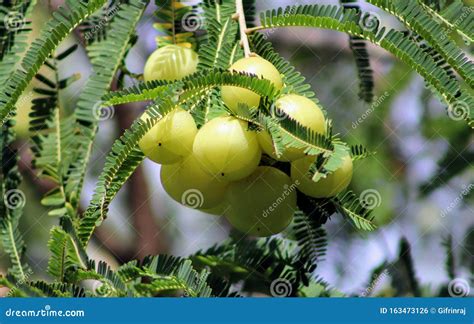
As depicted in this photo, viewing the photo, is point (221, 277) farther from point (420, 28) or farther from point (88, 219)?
point (420, 28)

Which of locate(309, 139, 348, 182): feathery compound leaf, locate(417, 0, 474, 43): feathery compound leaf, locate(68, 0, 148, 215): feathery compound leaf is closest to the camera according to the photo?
locate(309, 139, 348, 182): feathery compound leaf

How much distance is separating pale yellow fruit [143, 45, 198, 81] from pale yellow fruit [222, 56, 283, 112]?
0.12 meters

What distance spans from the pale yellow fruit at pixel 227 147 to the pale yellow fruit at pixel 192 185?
24 millimetres

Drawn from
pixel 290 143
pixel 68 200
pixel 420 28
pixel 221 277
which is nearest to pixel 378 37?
pixel 420 28

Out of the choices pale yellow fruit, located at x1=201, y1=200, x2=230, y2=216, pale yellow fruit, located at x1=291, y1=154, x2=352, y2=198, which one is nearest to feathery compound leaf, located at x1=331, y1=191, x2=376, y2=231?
pale yellow fruit, located at x1=291, y1=154, x2=352, y2=198

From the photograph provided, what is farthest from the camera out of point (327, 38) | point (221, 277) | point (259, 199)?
point (327, 38)

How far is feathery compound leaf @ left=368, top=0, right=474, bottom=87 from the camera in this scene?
0.80 metres

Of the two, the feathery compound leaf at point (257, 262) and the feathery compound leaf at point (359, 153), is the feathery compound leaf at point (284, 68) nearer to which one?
the feathery compound leaf at point (359, 153)

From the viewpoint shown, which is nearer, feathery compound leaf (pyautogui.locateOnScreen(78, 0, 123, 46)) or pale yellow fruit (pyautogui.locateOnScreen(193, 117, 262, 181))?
pale yellow fruit (pyautogui.locateOnScreen(193, 117, 262, 181))

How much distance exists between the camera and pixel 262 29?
89 cm

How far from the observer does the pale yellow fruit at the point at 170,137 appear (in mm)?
792

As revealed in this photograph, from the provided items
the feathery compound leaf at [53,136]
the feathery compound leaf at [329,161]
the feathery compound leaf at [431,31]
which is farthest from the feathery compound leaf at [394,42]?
the feathery compound leaf at [53,136]

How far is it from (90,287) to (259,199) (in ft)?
0.68

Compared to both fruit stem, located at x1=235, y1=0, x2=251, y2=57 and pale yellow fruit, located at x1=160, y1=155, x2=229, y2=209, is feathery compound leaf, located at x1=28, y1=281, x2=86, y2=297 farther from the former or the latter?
fruit stem, located at x1=235, y1=0, x2=251, y2=57
